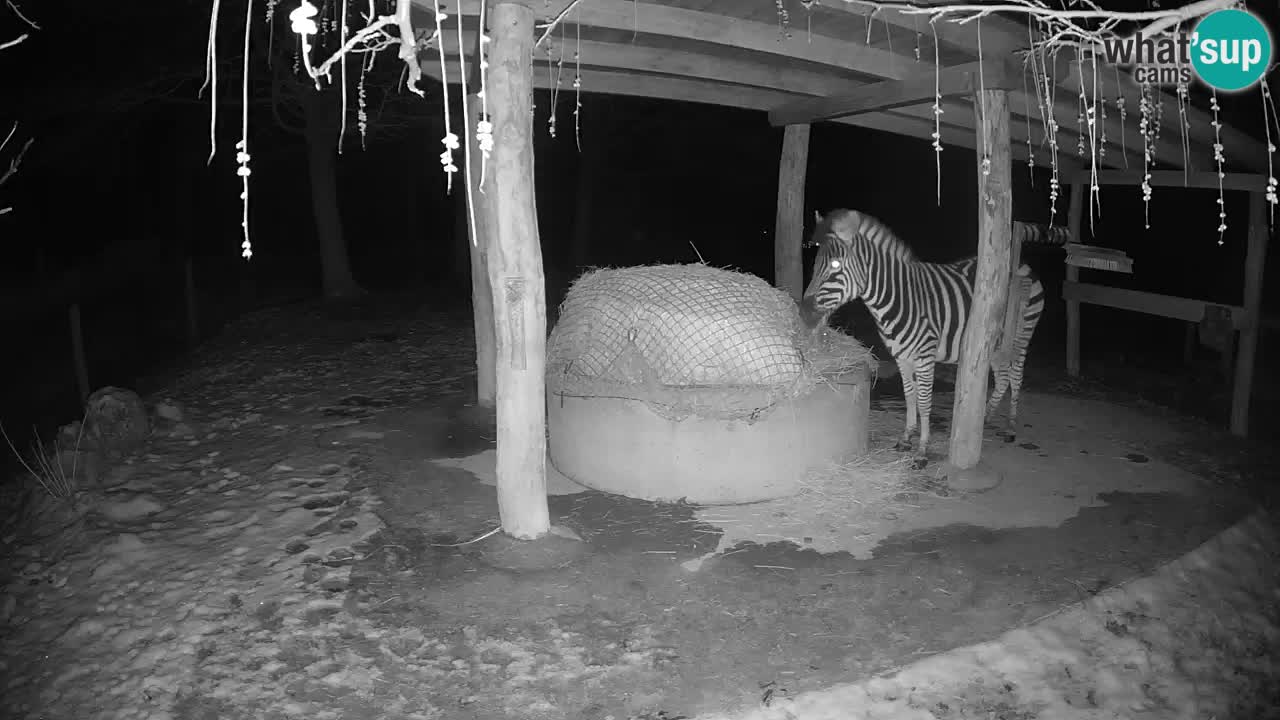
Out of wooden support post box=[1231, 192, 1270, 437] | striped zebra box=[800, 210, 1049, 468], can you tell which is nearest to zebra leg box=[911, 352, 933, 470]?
striped zebra box=[800, 210, 1049, 468]

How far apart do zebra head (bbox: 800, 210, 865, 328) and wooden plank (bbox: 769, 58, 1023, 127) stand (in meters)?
0.91

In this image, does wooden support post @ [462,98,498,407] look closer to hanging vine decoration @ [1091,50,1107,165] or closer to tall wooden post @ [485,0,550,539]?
tall wooden post @ [485,0,550,539]

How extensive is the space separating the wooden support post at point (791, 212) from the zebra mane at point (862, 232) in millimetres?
1835

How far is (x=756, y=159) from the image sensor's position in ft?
70.5

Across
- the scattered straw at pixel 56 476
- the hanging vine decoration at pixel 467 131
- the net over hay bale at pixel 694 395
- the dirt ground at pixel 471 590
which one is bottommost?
the dirt ground at pixel 471 590

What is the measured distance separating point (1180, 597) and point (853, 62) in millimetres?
3886

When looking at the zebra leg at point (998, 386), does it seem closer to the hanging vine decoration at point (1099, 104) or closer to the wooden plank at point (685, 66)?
the hanging vine decoration at point (1099, 104)

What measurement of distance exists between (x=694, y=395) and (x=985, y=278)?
88.2 inches

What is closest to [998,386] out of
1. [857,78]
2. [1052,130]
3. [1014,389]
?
[1014,389]

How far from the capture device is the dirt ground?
12.0ft

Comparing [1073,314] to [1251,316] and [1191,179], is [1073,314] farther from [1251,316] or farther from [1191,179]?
[1251,316]

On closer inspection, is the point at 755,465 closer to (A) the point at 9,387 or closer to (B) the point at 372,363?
(B) the point at 372,363

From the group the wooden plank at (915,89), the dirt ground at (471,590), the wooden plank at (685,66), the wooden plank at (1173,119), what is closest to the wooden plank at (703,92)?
the wooden plank at (685,66)

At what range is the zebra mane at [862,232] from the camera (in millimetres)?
6672
